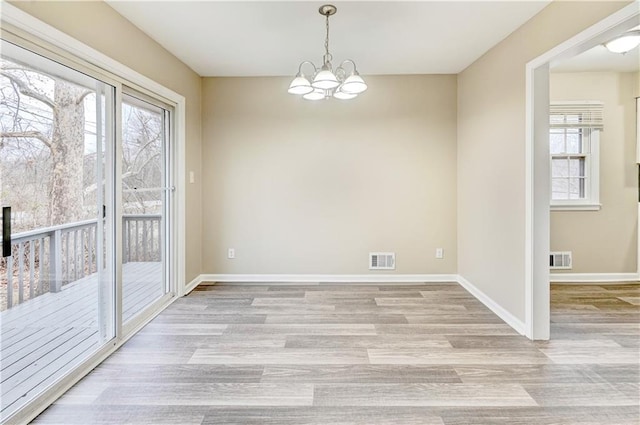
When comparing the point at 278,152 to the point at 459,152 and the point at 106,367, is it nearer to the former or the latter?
the point at 459,152

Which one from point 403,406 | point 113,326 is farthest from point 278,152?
point 403,406

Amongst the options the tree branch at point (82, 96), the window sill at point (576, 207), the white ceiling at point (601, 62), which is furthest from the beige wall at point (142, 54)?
the window sill at point (576, 207)

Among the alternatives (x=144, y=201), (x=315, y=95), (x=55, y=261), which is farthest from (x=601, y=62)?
(x=55, y=261)

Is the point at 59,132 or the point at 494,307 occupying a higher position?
the point at 59,132

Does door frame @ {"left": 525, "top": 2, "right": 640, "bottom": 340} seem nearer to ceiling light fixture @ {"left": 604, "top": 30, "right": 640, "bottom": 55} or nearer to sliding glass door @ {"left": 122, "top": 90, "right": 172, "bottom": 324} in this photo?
ceiling light fixture @ {"left": 604, "top": 30, "right": 640, "bottom": 55}

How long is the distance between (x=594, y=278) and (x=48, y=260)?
572 centimetres

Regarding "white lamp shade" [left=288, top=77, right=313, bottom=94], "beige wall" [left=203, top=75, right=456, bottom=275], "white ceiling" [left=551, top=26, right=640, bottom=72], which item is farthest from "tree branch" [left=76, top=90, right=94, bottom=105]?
"white ceiling" [left=551, top=26, right=640, bottom=72]

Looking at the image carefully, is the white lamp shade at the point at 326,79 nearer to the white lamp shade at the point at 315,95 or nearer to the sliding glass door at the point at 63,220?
the white lamp shade at the point at 315,95

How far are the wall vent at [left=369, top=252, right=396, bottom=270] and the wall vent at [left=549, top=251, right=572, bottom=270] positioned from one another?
204cm

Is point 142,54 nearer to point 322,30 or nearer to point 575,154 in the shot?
point 322,30

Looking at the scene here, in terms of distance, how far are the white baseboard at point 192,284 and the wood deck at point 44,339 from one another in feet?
4.66

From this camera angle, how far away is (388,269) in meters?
4.56

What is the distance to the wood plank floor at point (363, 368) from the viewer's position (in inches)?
77.7

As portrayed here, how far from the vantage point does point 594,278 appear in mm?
4523
